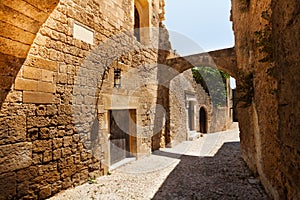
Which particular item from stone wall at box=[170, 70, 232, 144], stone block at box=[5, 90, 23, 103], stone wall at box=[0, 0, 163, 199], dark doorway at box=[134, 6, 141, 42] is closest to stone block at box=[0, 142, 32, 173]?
stone wall at box=[0, 0, 163, 199]

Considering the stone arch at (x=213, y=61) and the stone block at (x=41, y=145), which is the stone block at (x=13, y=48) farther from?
the stone arch at (x=213, y=61)

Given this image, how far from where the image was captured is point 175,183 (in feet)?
12.5

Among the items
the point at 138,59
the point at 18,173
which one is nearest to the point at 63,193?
the point at 18,173

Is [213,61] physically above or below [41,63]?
above

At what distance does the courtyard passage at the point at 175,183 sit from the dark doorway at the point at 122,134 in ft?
1.76

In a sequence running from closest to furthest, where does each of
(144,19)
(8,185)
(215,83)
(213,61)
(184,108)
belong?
1. (8,185)
2. (144,19)
3. (213,61)
4. (184,108)
5. (215,83)

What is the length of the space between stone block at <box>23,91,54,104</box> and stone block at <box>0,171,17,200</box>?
99 cm

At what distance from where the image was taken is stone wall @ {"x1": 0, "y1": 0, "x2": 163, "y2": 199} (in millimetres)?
2719

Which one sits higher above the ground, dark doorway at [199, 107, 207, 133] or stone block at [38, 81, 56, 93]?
stone block at [38, 81, 56, 93]

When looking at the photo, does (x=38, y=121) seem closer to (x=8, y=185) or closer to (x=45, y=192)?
(x=8, y=185)

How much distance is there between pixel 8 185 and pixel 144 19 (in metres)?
5.69

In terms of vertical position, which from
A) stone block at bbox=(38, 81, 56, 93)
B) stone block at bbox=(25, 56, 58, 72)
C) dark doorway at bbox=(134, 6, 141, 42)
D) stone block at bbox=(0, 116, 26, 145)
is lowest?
stone block at bbox=(0, 116, 26, 145)

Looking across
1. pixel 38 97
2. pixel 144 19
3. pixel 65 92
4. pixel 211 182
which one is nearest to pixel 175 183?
pixel 211 182

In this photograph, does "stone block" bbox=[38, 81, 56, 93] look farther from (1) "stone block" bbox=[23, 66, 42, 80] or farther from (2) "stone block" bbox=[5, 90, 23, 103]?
(2) "stone block" bbox=[5, 90, 23, 103]
